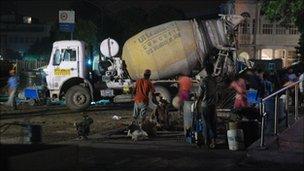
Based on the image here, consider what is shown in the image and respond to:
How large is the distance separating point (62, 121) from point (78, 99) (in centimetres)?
413

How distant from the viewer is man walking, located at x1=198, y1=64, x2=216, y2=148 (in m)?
13.3

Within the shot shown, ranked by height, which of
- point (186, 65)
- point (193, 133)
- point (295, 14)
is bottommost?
point (193, 133)

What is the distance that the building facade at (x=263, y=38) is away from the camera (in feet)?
212

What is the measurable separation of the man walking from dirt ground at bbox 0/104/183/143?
3.87m

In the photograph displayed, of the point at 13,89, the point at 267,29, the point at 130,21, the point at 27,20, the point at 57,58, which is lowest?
the point at 13,89

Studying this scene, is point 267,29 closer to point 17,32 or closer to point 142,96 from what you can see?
point 142,96

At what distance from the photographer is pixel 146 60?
2411 cm

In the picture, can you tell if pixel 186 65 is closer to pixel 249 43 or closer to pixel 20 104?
pixel 20 104

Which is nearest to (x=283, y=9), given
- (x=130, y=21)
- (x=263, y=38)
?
(x=130, y=21)

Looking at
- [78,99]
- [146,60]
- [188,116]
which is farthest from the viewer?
[78,99]

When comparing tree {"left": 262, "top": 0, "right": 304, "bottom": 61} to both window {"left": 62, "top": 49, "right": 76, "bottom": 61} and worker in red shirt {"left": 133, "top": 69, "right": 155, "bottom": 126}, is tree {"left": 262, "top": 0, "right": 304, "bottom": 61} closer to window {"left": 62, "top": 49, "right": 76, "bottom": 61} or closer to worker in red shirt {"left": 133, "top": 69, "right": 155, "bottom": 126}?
window {"left": 62, "top": 49, "right": 76, "bottom": 61}

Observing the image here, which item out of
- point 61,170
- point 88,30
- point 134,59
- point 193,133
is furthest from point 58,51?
point 88,30

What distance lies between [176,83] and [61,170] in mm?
17549

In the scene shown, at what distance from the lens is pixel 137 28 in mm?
56438
